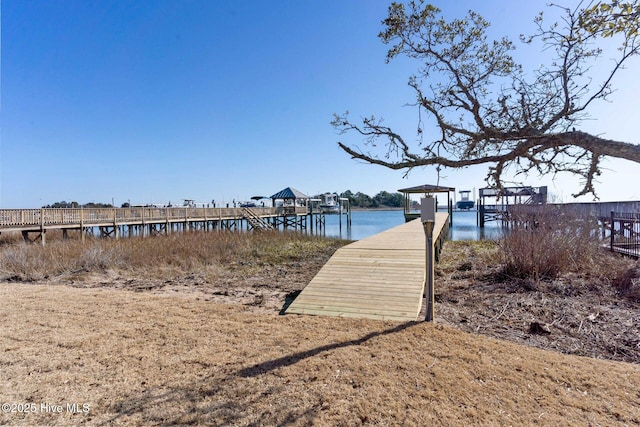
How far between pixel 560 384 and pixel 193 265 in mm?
9665

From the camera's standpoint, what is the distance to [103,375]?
343 cm

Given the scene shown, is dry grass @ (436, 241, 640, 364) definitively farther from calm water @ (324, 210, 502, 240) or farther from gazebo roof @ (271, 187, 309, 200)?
gazebo roof @ (271, 187, 309, 200)

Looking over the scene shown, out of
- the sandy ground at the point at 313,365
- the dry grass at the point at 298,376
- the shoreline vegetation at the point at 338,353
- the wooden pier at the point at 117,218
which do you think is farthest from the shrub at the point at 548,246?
the wooden pier at the point at 117,218

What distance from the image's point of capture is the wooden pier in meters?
17.0

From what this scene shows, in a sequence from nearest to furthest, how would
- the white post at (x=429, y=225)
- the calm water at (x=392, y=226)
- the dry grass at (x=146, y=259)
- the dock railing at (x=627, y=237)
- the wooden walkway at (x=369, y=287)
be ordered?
the white post at (x=429, y=225) < the wooden walkway at (x=369, y=287) < the dry grass at (x=146, y=259) < the dock railing at (x=627, y=237) < the calm water at (x=392, y=226)

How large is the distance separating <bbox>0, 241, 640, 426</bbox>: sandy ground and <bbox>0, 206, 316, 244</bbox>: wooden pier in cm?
1420

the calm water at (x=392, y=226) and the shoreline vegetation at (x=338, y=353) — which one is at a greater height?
the shoreline vegetation at (x=338, y=353)

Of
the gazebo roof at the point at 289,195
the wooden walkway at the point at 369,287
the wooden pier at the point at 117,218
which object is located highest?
the gazebo roof at the point at 289,195

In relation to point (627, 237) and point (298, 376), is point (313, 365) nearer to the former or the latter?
point (298, 376)

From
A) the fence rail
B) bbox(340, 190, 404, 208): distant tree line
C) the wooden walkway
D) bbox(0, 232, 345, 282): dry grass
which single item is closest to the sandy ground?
the wooden walkway

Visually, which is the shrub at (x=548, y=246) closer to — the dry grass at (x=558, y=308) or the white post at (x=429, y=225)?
the dry grass at (x=558, y=308)

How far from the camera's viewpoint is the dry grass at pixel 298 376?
8.95ft

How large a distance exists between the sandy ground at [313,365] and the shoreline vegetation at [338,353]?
0.02 metres

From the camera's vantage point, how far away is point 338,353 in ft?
12.8
